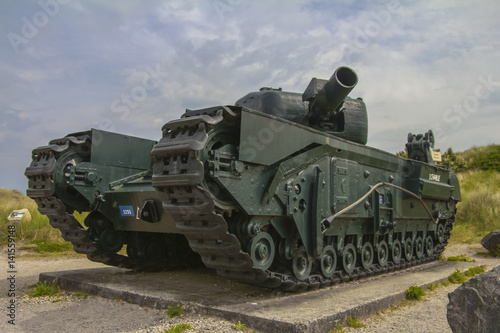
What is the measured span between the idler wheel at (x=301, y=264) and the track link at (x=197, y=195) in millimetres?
555

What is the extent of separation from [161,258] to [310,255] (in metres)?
3.12

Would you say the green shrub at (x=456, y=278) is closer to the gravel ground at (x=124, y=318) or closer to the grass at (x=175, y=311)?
the gravel ground at (x=124, y=318)

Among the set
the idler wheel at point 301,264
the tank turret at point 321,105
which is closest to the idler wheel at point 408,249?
the tank turret at point 321,105

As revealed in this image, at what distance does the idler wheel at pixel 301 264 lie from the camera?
20.1 feet

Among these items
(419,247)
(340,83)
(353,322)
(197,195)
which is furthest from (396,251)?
(197,195)

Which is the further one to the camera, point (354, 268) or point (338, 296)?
point (354, 268)

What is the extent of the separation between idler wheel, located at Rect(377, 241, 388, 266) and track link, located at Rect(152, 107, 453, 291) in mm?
3140

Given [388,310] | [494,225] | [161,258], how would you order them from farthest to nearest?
[494,225]
[161,258]
[388,310]

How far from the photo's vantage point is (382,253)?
27.3ft

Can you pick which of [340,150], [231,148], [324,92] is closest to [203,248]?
[231,148]

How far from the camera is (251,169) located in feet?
17.8

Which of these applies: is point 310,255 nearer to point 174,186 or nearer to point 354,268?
point 354,268

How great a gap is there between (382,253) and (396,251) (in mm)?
605

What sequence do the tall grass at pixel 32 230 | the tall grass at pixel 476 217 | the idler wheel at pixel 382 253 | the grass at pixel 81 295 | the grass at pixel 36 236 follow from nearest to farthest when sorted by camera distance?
the grass at pixel 81 295
the idler wheel at pixel 382 253
the grass at pixel 36 236
the tall grass at pixel 32 230
the tall grass at pixel 476 217
